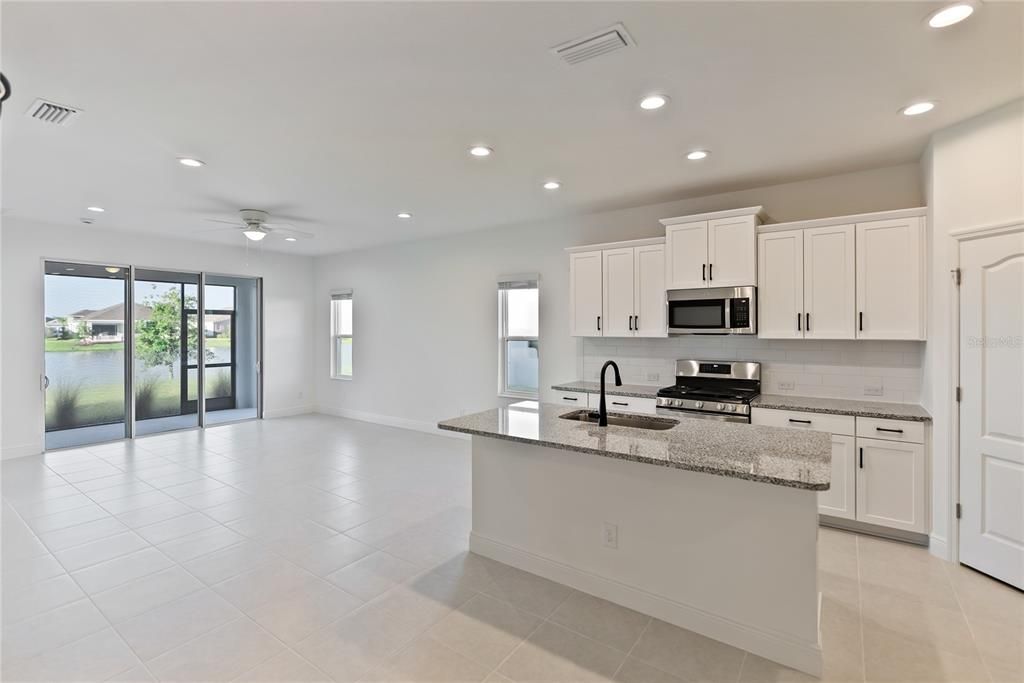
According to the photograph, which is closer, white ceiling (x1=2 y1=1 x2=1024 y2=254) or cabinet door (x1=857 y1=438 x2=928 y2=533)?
white ceiling (x1=2 y1=1 x2=1024 y2=254)

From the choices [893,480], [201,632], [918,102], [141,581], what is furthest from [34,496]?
[918,102]

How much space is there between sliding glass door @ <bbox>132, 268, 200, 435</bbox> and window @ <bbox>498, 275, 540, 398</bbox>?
4604 mm

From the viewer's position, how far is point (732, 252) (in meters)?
4.06

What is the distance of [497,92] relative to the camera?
2.60 metres

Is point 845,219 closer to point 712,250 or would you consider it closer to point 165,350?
point 712,250

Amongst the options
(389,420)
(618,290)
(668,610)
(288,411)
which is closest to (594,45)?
(668,610)

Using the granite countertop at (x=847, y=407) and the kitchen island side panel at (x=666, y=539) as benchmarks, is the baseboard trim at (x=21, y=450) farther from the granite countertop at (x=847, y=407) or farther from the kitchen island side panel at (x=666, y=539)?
the granite countertop at (x=847, y=407)

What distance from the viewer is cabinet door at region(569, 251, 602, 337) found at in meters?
4.92

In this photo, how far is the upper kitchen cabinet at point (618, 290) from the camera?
180 inches

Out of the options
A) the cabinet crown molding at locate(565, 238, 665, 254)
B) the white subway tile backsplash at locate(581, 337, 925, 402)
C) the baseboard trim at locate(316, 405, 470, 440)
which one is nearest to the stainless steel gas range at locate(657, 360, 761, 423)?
the white subway tile backsplash at locate(581, 337, 925, 402)

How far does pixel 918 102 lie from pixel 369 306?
6.69 meters

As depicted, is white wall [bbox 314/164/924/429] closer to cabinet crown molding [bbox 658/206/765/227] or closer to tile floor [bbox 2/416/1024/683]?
cabinet crown molding [bbox 658/206/765/227]

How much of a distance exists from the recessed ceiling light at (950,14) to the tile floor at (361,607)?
274 cm

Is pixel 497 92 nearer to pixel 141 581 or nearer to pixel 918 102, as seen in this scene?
pixel 918 102
